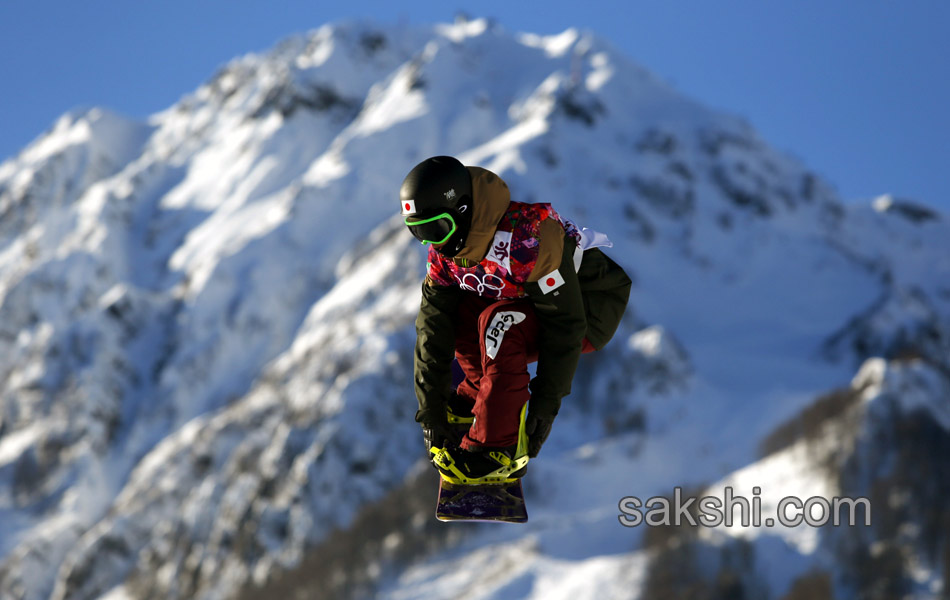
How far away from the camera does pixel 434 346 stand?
9688 millimetres

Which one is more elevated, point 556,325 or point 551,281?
point 551,281

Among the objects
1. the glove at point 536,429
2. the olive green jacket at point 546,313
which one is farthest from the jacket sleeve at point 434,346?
the glove at point 536,429

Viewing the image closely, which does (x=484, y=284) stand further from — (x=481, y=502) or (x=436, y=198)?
(x=481, y=502)

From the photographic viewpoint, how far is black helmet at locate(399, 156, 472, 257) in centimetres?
848

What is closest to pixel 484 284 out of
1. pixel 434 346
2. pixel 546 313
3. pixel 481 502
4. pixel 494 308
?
pixel 494 308

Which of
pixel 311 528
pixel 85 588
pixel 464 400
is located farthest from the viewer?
pixel 85 588

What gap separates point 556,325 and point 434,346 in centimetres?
121

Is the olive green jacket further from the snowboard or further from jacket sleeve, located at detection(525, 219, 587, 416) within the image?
the snowboard

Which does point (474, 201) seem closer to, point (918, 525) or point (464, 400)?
point (464, 400)

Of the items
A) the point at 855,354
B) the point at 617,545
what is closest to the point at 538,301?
the point at 617,545

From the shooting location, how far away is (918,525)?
13912cm

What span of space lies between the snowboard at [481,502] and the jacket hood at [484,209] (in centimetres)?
248

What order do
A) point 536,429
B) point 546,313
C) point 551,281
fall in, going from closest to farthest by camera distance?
point 551,281 < point 546,313 < point 536,429

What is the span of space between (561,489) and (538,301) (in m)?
147
